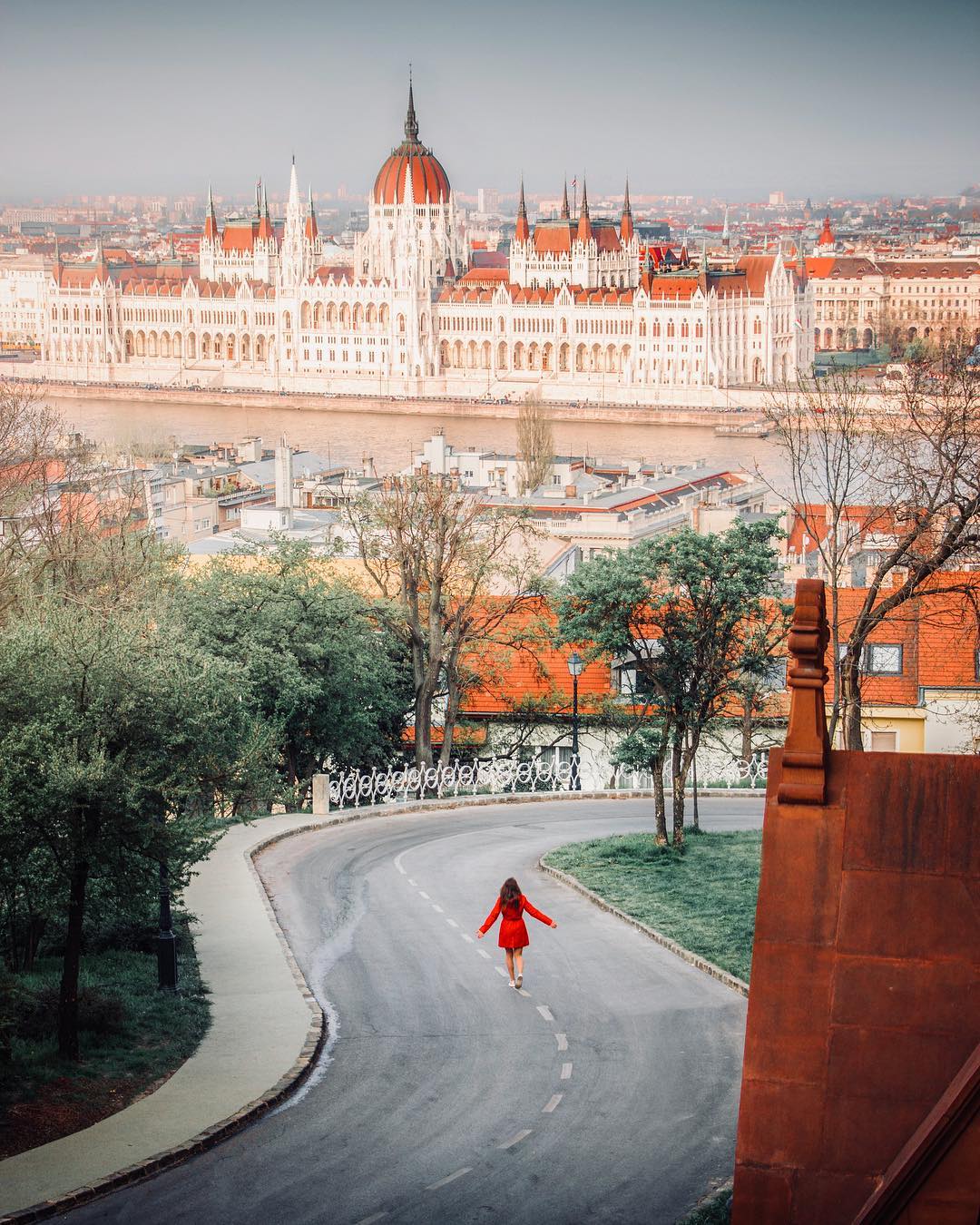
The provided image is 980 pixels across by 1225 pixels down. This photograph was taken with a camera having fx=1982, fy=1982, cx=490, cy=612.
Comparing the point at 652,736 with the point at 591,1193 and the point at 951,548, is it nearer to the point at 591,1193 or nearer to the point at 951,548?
the point at 951,548

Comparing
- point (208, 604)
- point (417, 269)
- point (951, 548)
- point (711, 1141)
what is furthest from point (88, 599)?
point (417, 269)

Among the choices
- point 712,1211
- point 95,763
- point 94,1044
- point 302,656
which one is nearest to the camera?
point 712,1211

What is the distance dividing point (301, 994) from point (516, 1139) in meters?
2.26

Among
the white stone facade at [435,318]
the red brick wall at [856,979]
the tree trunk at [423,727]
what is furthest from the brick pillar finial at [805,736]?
the white stone facade at [435,318]

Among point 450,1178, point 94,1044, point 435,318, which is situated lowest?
point 450,1178

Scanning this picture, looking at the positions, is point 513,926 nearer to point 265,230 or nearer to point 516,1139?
point 516,1139

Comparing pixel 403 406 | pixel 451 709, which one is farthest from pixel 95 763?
pixel 403 406

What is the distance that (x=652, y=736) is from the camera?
46.5 feet

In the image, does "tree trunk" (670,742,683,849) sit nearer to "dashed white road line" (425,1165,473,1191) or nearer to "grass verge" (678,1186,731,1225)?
"dashed white road line" (425,1165,473,1191)

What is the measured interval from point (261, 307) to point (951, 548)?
90100 millimetres

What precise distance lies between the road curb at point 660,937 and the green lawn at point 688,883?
4 centimetres

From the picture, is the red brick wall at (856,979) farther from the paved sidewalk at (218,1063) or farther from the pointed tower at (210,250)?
the pointed tower at (210,250)

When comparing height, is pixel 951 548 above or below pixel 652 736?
above

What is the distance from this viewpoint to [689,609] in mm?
14352
